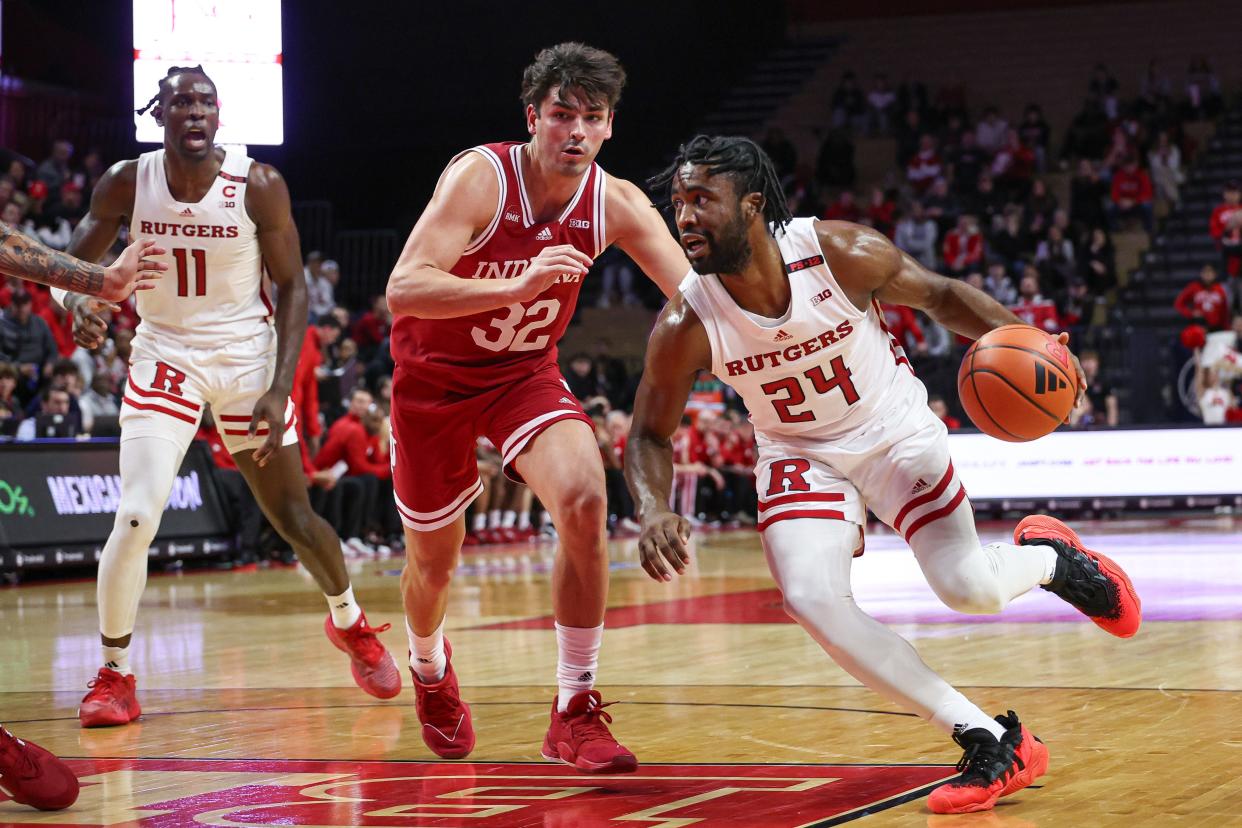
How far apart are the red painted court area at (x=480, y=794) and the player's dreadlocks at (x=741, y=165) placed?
5.02 feet

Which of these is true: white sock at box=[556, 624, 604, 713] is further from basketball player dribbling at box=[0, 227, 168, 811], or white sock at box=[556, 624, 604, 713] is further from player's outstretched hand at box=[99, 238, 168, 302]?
player's outstretched hand at box=[99, 238, 168, 302]

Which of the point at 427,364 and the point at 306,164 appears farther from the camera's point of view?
the point at 306,164

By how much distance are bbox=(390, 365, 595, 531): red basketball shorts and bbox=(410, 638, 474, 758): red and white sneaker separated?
1.66 ft

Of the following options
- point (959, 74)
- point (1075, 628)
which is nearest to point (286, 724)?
point (1075, 628)

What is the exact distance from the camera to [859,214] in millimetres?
23766

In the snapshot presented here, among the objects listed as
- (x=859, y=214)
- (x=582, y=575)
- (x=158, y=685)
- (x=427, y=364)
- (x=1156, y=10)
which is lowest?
(x=158, y=685)

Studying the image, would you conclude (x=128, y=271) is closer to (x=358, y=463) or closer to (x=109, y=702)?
(x=109, y=702)

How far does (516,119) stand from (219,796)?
20.5 m

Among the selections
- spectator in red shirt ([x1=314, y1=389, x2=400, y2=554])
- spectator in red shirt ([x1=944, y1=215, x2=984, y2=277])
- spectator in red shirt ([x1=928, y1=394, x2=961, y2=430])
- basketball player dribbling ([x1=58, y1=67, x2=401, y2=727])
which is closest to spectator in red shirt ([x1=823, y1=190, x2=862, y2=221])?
spectator in red shirt ([x1=944, y1=215, x2=984, y2=277])

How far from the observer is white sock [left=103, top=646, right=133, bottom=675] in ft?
18.9

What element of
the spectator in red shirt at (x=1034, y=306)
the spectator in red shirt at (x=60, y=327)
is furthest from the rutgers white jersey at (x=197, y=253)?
the spectator in red shirt at (x=1034, y=306)

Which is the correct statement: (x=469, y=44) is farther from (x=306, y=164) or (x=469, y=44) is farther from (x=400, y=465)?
(x=400, y=465)

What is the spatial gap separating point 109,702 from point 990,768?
311 cm

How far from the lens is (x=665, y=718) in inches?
216
